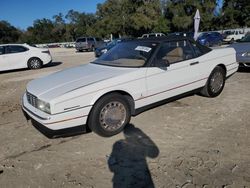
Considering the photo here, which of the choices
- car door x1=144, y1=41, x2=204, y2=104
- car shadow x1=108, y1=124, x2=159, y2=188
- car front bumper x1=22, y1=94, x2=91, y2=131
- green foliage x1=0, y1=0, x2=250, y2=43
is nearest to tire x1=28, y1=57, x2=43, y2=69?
car door x1=144, y1=41, x2=204, y2=104

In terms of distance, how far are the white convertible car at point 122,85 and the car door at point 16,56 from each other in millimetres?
8885

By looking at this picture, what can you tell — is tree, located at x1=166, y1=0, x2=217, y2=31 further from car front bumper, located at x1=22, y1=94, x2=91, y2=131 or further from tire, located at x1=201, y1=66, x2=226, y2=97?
car front bumper, located at x1=22, y1=94, x2=91, y2=131

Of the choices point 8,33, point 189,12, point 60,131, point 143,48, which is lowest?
point 60,131

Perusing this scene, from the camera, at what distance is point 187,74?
16.6 ft

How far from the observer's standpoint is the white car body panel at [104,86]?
144 inches

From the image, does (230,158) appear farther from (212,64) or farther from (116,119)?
(212,64)

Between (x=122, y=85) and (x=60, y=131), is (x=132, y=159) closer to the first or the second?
(x=60, y=131)

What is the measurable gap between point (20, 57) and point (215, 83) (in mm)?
10212

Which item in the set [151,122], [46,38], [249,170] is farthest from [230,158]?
[46,38]

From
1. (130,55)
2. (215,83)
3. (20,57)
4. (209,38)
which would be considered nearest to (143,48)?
(130,55)

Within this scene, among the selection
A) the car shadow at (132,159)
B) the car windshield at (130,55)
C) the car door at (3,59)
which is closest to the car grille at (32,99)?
the car shadow at (132,159)

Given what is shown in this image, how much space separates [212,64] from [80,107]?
10.6ft

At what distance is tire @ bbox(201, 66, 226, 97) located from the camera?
5656 mm

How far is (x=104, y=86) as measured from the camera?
395cm
